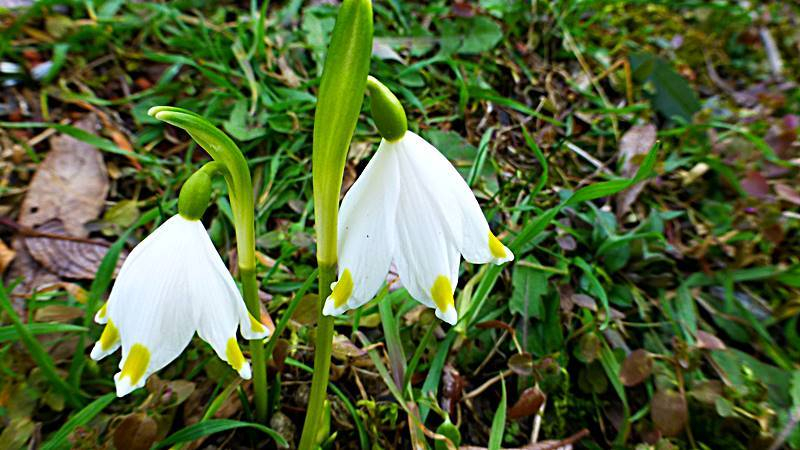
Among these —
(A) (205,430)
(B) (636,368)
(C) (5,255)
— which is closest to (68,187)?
(C) (5,255)

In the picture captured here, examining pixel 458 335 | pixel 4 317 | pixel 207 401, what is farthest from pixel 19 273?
pixel 458 335

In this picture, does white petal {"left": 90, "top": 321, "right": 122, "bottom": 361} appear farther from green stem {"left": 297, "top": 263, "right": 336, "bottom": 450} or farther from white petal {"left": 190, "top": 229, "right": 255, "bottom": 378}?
green stem {"left": 297, "top": 263, "right": 336, "bottom": 450}

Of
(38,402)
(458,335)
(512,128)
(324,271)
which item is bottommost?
(38,402)

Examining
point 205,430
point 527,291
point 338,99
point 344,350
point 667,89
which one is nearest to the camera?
point 338,99

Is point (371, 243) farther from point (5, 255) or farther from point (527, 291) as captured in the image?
point (5, 255)

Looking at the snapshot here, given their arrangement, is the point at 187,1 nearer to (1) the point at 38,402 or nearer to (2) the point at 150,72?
(2) the point at 150,72

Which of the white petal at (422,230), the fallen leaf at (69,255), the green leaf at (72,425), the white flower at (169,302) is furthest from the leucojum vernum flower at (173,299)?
the fallen leaf at (69,255)
